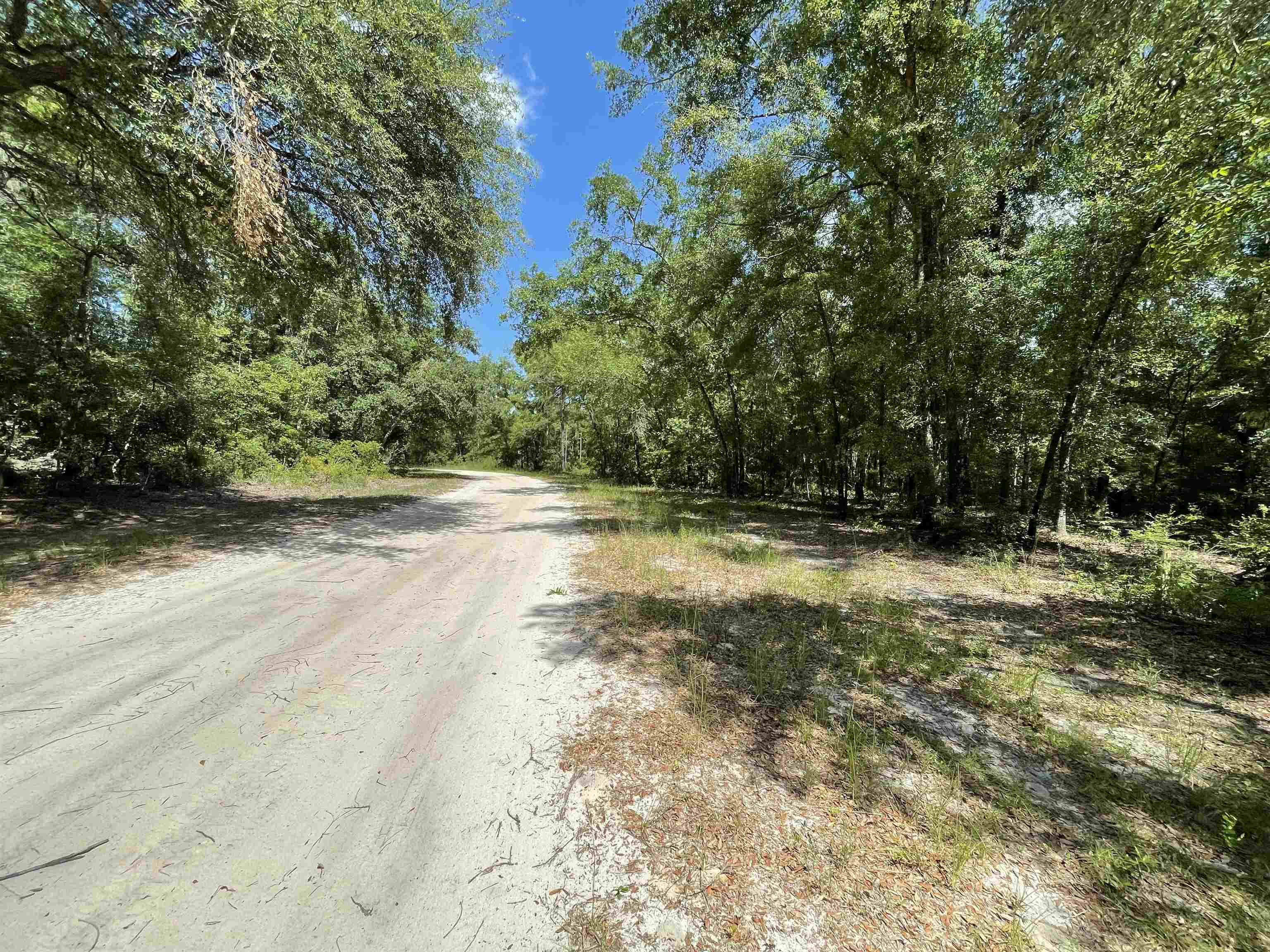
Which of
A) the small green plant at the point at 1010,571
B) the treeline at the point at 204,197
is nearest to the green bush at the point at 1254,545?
the small green plant at the point at 1010,571

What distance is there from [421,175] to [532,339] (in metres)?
10.1

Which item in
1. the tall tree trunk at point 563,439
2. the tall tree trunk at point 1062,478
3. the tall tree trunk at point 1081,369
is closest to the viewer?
the tall tree trunk at point 1081,369

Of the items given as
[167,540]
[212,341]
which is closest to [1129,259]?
[167,540]

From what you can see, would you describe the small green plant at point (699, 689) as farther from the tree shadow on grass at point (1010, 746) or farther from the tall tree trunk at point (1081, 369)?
the tall tree trunk at point (1081, 369)

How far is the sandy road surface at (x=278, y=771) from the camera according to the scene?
62.2 inches

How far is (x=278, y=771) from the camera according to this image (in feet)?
7.41

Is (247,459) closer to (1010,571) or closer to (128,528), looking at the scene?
(128,528)

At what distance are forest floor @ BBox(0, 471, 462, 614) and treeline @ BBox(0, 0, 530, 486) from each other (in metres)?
1.09

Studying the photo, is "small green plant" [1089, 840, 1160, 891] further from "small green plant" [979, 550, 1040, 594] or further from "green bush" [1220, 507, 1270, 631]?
"small green plant" [979, 550, 1040, 594]

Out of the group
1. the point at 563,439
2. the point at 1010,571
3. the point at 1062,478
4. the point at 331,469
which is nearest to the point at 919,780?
the point at 1010,571

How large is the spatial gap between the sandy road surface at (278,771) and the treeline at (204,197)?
4.42 meters

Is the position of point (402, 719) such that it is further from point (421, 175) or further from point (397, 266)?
point (421, 175)

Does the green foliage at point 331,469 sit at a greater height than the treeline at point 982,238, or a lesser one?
lesser

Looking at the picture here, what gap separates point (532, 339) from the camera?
17.6 metres
